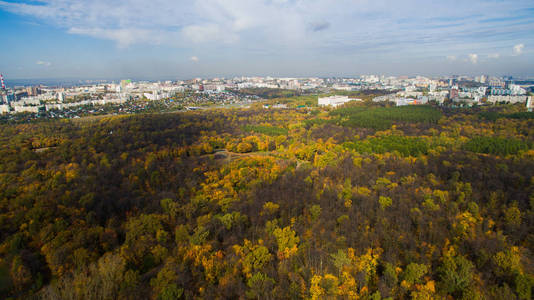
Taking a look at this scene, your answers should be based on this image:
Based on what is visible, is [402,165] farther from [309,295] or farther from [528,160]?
[309,295]

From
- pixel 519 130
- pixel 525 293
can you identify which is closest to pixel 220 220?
pixel 525 293

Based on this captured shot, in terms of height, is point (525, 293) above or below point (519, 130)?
below

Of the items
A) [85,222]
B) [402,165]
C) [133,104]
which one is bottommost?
[85,222]

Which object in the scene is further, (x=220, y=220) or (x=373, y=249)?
(x=220, y=220)

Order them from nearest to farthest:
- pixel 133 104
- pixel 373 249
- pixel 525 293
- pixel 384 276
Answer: pixel 525 293
pixel 384 276
pixel 373 249
pixel 133 104

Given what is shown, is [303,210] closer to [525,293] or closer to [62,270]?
[525,293]

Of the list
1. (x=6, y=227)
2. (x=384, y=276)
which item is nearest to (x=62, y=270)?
(x=6, y=227)

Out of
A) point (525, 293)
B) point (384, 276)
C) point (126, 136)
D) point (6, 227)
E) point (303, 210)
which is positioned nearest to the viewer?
point (525, 293)
